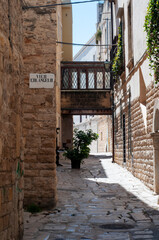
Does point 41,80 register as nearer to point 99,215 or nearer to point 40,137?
point 40,137

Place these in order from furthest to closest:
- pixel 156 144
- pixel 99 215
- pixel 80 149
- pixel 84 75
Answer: pixel 84 75
pixel 80 149
pixel 156 144
pixel 99 215

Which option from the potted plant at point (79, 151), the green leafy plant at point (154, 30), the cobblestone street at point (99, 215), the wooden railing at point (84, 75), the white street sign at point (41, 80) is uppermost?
the wooden railing at point (84, 75)

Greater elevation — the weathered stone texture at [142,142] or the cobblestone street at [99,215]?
the weathered stone texture at [142,142]

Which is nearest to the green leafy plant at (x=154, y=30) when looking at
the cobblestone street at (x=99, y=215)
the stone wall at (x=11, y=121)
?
the cobblestone street at (x=99, y=215)

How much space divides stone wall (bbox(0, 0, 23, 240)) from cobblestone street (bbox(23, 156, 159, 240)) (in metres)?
0.83

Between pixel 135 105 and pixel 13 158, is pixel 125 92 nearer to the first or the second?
pixel 135 105

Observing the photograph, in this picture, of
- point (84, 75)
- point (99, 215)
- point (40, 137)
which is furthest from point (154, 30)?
point (84, 75)

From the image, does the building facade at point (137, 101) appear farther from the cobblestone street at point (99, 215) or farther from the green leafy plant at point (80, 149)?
the green leafy plant at point (80, 149)

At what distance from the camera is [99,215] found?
6.98 meters

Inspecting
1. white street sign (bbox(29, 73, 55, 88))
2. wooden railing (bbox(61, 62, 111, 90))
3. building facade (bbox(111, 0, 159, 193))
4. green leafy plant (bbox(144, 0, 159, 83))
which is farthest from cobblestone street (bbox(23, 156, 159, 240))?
wooden railing (bbox(61, 62, 111, 90))

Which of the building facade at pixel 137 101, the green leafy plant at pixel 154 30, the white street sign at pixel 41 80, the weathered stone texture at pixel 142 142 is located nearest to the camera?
the white street sign at pixel 41 80

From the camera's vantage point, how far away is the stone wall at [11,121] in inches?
165

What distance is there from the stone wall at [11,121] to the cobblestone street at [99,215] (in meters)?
0.83

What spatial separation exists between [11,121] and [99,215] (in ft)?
10.2
